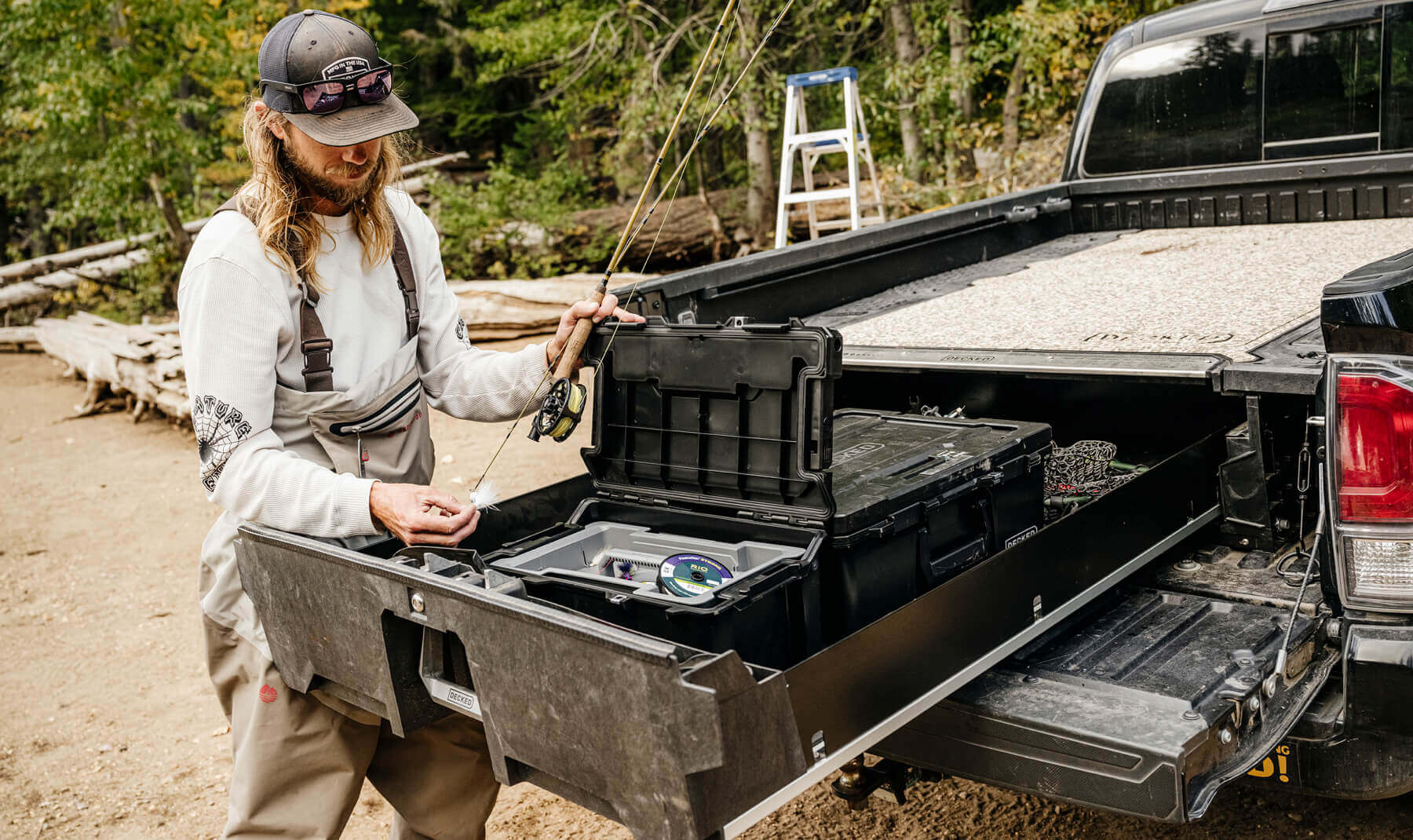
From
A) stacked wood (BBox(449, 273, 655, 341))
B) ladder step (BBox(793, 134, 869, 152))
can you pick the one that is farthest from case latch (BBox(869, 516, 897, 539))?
stacked wood (BBox(449, 273, 655, 341))

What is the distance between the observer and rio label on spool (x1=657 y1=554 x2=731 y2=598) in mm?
2125

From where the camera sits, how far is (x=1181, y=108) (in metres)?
4.94

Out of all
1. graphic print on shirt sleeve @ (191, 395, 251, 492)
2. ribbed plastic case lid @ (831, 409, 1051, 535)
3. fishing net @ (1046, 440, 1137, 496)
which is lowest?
fishing net @ (1046, 440, 1137, 496)

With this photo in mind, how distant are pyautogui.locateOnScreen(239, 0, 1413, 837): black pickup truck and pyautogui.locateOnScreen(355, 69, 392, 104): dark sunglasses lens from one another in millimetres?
664

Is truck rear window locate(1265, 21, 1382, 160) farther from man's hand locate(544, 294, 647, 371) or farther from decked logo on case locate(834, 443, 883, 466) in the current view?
man's hand locate(544, 294, 647, 371)

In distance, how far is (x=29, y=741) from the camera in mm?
4180

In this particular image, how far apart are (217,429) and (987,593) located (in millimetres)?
1444

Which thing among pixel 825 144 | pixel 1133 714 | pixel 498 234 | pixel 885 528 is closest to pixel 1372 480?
pixel 1133 714

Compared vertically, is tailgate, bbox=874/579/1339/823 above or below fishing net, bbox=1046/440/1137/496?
below

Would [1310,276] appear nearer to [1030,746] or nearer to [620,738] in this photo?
[1030,746]

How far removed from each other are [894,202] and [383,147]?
987 cm

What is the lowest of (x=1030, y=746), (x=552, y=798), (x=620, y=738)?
(x=552, y=798)

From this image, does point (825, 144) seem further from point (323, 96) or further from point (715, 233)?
point (323, 96)

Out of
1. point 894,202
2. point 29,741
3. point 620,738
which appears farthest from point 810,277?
point 894,202
